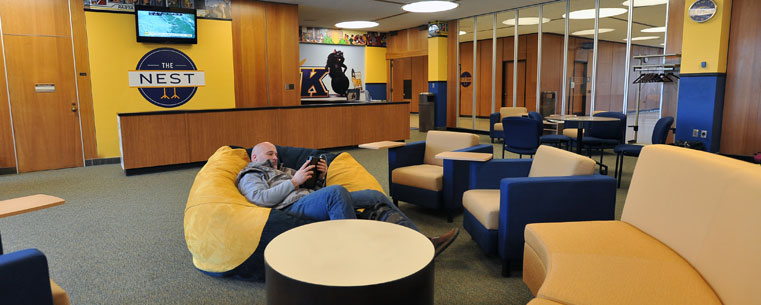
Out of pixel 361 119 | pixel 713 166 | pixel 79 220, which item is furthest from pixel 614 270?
pixel 361 119

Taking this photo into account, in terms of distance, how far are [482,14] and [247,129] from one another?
667cm

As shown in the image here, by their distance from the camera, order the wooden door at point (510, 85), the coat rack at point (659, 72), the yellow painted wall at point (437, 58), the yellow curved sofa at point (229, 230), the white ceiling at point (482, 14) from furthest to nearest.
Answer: the wooden door at point (510, 85) < the yellow painted wall at point (437, 58) < the white ceiling at point (482, 14) < the coat rack at point (659, 72) < the yellow curved sofa at point (229, 230)

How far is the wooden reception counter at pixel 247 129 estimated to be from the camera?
6.54 meters

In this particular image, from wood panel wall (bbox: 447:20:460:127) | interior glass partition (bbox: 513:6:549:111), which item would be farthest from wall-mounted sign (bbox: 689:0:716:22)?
wood panel wall (bbox: 447:20:460:127)

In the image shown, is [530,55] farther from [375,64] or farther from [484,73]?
[375,64]

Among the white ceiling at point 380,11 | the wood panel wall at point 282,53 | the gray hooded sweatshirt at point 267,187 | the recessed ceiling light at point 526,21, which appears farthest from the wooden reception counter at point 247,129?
the gray hooded sweatshirt at point 267,187

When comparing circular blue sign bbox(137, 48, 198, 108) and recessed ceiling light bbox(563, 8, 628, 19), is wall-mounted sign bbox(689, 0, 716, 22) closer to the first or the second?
recessed ceiling light bbox(563, 8, 628, 19)

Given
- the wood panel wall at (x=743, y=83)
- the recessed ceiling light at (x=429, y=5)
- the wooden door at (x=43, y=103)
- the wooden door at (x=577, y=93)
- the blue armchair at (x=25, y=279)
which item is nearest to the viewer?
the blue armchair at (x=25, y=279)

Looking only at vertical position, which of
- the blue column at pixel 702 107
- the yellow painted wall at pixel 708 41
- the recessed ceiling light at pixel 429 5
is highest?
the recessed ceiling light at pixel 429 5

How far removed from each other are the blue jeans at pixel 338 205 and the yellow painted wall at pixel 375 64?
11942 millimetres

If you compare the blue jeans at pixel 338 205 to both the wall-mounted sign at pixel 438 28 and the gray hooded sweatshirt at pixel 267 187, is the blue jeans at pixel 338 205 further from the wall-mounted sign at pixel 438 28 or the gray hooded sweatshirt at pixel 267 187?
the wall-mounted sign at pixel 438 28

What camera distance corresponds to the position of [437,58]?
39.8 feet

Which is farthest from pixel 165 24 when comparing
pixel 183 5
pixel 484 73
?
pixel 484 73

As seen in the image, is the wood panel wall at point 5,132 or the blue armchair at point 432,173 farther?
the wood panel wall at point 5,132
